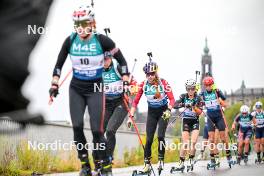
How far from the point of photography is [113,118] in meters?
9.41

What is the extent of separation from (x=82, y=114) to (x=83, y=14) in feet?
3.88

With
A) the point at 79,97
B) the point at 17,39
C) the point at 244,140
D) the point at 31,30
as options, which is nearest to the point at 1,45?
the point at 17,39

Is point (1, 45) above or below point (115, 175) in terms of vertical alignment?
above

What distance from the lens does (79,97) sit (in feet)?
21.7

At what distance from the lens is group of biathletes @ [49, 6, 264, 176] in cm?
654

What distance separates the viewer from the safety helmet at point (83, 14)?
21.3ft

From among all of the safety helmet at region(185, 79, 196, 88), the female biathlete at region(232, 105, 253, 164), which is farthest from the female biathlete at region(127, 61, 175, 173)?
the female biathlete at region(232, 105, 253, 164)

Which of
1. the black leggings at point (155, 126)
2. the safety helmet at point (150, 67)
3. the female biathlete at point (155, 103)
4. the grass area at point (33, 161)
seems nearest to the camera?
the grass area at point (33, 161)

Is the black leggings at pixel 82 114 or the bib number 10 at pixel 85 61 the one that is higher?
the bib number 10 at pixel 85 61

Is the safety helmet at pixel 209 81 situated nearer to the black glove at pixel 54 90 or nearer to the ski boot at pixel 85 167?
the ski boot at pixel 85 167

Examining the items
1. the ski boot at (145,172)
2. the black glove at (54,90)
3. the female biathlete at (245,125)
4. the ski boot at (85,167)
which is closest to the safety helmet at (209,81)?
the ski boot at (145,172)

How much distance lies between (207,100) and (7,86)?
1256 centimetres

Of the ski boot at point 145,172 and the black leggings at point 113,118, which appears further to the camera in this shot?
the ski boot at point 145,172

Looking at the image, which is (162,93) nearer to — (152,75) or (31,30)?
(152,75)
